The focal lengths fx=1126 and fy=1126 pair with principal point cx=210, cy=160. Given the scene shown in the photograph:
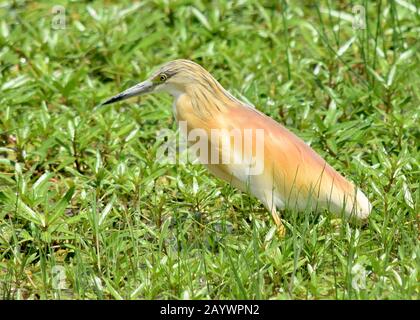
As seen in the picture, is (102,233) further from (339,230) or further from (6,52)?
(6,52)

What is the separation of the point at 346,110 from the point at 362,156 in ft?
1.66

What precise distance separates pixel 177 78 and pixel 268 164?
618mm

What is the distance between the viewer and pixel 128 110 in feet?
22.0

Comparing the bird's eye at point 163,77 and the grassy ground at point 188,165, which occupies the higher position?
the bird's eye at point 163,77

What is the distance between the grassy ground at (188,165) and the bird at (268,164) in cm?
10

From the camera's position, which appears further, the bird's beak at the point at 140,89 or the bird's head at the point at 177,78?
the bird's beak at the point at 140,89

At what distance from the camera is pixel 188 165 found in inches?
229

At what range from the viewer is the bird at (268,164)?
500cm

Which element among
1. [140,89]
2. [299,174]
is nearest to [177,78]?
[140,89]

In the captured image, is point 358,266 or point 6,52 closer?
point 358,266

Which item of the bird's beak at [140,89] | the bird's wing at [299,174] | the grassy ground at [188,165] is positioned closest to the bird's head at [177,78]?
the bird's beak at [140,89]

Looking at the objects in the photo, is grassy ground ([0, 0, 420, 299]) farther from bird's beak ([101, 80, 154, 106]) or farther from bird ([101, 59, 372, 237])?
bird's beak ([101, 80, 154, 106])

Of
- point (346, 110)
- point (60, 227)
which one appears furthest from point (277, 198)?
point (346, 110)

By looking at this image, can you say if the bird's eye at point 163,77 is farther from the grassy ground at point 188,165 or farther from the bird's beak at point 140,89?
the grassy ground at point 188,165
